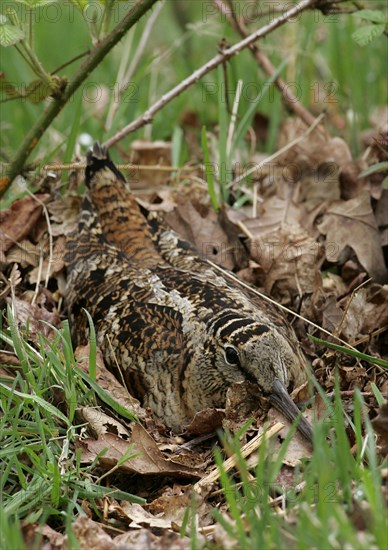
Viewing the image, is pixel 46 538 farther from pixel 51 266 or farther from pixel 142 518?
pixel 51 266

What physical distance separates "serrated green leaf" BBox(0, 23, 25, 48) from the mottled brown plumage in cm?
106

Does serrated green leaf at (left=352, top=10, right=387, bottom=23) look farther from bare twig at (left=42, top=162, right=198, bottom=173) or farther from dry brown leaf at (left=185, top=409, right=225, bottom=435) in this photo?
dry brown leaf at (left=185, top=409, right=225, bottom=435)

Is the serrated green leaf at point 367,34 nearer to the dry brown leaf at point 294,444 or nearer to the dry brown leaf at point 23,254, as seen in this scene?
the dry brown leaf at point 294,444

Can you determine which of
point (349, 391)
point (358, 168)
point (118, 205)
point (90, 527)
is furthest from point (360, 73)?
point (90, 527)

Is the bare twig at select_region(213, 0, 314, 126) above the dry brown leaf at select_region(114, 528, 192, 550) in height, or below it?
above

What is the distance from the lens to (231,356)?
408 centimetres

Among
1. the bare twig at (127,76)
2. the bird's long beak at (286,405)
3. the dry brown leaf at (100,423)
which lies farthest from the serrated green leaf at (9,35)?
the bird's long beak at (286,405)

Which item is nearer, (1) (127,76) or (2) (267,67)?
(2) (267,67)

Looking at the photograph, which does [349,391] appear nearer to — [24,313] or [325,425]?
[325,425]

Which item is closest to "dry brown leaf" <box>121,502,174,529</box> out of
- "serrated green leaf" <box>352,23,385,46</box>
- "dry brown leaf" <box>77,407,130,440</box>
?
"dry brown leaf" <box>77,407,130,440</box>

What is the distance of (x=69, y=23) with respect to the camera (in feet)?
28.8

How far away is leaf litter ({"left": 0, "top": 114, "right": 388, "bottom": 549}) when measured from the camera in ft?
11.9

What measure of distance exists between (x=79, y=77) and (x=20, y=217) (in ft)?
3.65

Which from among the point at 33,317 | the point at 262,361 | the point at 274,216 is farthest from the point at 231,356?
the point at 274,216
